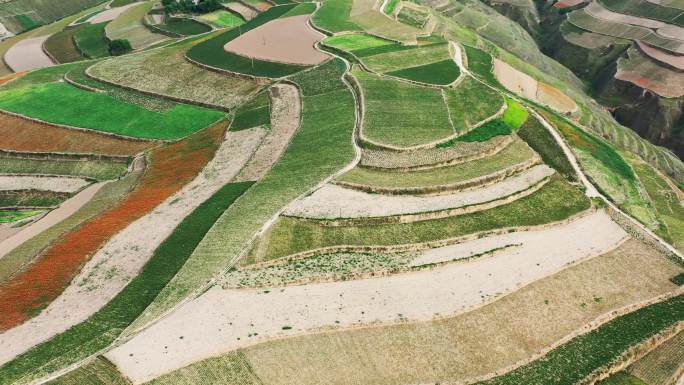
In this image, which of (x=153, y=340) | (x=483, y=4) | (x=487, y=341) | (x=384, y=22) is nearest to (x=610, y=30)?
(x=483, y=4)

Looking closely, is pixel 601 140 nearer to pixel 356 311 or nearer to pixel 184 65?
pixel 356 311

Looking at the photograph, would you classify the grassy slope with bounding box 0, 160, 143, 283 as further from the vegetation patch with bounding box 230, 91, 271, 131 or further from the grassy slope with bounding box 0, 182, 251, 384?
the vegetation patch with bounding box 230, 91, 271, 131

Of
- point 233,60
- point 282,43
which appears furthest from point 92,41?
point 282,43

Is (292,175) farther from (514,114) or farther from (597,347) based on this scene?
(597,347)

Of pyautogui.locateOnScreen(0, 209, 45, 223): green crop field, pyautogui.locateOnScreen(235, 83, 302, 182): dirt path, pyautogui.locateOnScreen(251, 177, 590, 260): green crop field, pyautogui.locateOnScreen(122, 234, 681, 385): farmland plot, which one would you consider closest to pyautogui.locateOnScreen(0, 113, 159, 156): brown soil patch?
pyautogui.locateOnScreen(0, 209, 45, 223): green crop field

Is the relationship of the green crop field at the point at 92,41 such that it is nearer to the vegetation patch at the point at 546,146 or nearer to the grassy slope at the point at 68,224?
the grassy slope at the point at 68,224

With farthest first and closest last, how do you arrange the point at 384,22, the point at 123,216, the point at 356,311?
the point at 384,22 → the point at 123,216 → the point at 356,311

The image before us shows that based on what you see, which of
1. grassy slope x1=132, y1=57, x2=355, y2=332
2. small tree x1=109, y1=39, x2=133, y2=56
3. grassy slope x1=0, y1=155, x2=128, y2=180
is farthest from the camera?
small tree x1=109, y1=39, x2=133, y2=56
